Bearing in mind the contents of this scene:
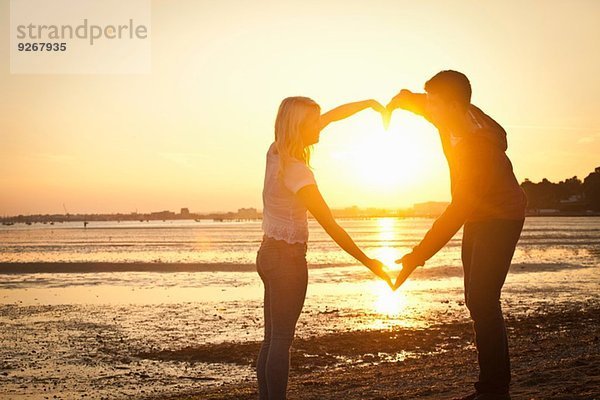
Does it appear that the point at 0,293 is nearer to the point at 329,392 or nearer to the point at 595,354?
the point at 329,392

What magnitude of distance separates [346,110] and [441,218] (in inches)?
48.5

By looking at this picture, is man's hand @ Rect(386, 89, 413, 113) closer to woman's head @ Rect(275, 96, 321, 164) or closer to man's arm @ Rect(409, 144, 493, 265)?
man's arm @ Rect(409, 144, 493, 265)

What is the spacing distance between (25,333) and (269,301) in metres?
13.0

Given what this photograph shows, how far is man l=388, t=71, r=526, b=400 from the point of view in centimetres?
531

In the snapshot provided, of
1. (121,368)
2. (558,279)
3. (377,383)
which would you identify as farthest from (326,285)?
(377,383)

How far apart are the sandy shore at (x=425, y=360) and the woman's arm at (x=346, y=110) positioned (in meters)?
3.21

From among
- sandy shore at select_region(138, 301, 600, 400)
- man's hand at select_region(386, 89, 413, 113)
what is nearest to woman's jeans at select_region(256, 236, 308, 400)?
man's hand at select_region(386, 89, 413, 113)

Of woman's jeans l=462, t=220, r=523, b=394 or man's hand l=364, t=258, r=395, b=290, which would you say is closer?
woman's jeans l=462, t=220, r=523, b=394

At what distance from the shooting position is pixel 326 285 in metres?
26.6

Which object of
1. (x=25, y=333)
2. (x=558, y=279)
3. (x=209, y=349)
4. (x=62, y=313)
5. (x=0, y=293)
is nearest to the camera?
(x=209, y=349)

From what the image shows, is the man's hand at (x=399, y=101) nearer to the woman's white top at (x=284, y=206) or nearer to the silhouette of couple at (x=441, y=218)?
the silhouette of couple at (x=441, y=218)

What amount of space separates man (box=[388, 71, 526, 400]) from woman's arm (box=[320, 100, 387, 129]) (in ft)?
1.99

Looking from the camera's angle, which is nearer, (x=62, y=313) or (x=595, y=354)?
(x=595, y=354)

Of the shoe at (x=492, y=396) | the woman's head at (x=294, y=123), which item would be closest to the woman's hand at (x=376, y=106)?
the woman's head at (x=294, y=123)
